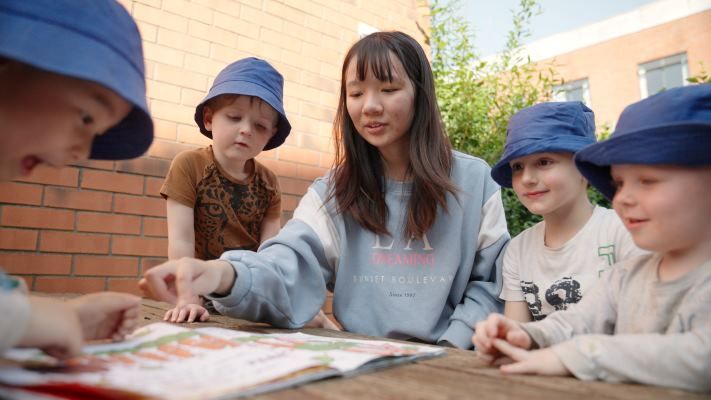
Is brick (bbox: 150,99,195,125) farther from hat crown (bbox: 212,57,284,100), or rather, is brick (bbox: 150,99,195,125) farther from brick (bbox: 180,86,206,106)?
hat crown (bbox: 212,57,284,100)

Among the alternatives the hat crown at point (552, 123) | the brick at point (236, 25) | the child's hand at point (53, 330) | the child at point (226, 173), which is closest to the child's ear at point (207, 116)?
the child at point (226, 173)

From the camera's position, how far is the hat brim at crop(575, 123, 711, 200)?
2.82ft

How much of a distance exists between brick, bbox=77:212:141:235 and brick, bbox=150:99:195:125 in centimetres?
56

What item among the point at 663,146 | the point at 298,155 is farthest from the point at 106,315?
the point at 298,155

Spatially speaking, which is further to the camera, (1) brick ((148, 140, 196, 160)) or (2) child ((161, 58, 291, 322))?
(1) brick ((148, 140, 196, 160))

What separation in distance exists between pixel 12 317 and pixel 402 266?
1.16m

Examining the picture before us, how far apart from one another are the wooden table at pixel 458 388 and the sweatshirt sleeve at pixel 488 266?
0.74 m

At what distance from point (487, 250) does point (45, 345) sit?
1.32m

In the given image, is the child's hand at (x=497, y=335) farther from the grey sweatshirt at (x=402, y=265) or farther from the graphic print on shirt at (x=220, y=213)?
the graphic print on shirt at (x=220, y=213)


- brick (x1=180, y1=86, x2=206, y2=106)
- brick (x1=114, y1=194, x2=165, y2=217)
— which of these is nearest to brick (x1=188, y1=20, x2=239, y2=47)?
brick (x1=180, y1=86, x2=206, y2=106)

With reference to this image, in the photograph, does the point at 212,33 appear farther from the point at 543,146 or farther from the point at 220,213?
the point at 543,146

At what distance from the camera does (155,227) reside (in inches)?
109

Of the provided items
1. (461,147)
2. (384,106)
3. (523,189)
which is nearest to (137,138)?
(384,106)

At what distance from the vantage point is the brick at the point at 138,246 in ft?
8.66
